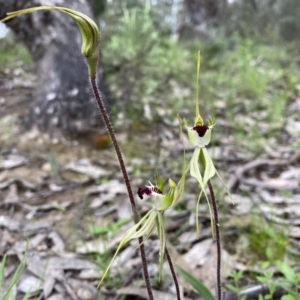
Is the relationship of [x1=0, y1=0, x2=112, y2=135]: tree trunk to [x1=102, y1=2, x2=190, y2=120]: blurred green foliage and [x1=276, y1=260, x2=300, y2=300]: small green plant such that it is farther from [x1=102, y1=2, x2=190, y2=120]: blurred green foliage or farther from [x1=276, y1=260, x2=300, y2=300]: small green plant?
[x1=276, y1=260, x2=300, y2=300]: small green plant

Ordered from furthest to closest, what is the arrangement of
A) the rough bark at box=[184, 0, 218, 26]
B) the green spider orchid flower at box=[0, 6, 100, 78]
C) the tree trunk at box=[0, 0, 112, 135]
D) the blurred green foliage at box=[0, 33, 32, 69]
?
1. the rough bark at box=[184, 0, 218, 26]
2. the blurred green foliage at box=[0, 33, 32, 69]
3. the tree trunk at box=[0, 0, 112, 135]
4. the green spider orchid flower at box=[0, 6, 100, 78]

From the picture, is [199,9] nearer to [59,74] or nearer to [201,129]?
[59,74]

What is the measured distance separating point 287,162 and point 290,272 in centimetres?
108

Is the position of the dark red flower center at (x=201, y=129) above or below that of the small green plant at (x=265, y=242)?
above

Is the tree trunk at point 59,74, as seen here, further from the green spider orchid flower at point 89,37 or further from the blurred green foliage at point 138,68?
the green spider orchid flower at point 89,37

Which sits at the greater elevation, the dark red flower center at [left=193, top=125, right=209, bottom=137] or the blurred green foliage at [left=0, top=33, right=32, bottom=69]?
the blurred green foliage at [left=0, top=33, right=32, bottom=69]

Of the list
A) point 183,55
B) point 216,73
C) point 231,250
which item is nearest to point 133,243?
point 231,250

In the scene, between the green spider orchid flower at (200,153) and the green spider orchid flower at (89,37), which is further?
the green spider orchid flower at (200,153)

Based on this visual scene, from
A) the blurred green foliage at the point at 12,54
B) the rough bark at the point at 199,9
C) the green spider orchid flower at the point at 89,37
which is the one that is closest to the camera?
the green spider orchid flower at the point at 89,37

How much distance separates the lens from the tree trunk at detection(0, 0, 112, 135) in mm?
2234

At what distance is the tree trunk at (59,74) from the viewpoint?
2.23 meters

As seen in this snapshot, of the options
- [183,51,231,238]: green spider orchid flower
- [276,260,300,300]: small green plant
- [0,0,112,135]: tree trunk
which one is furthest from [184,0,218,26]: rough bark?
[183,51,231,238]: green spider orchid flower

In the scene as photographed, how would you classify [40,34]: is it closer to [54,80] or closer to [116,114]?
[54,80]

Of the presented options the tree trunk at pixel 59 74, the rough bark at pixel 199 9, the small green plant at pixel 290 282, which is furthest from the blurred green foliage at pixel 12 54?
the small green plant at pixel 290 282
